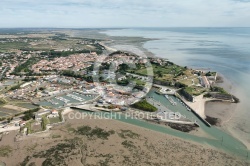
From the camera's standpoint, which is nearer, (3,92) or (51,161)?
(51,161)

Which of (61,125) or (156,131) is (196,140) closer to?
(156,131)

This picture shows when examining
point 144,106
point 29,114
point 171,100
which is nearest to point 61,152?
point 29,114

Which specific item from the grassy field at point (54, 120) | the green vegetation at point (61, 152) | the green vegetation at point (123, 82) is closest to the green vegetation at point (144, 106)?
the grassy field at point (54, 120)

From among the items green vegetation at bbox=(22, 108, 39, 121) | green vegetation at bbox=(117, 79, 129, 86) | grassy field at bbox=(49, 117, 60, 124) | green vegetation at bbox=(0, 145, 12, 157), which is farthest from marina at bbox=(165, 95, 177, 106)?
green vegetation at bbox=(0, 145, 12, 157)

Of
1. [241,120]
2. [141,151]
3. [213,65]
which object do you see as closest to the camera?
[141,151]

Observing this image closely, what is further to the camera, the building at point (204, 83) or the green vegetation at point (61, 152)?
the building at point (204, 83)

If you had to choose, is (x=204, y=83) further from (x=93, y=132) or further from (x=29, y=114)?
(x=29, y=114)

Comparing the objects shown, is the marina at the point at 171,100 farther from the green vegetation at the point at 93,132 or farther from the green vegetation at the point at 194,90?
the green vegetation at the point at 93,132

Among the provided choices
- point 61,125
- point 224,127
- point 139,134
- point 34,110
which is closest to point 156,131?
point 139,134
